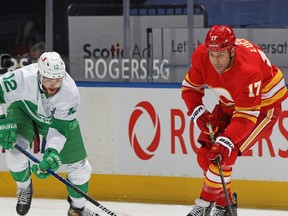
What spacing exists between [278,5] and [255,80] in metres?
1.99

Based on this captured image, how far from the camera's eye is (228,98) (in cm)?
589

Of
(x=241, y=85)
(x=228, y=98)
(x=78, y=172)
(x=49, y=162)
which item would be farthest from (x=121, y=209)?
(x=241, y=85)

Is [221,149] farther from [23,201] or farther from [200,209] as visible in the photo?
[23,201]

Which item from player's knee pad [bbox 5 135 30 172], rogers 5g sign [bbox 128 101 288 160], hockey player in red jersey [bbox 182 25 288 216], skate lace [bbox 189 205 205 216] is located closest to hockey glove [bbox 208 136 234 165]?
hockey player in red jersey [bbox 182 25 288 216]

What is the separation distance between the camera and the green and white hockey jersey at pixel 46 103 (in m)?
5.99

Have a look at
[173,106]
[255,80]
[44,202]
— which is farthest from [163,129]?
[255,80]

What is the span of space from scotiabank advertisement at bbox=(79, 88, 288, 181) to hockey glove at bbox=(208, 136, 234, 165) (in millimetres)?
1385

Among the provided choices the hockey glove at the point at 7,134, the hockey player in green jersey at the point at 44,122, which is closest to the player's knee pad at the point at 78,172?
the hockey player in green jersey at the point at 44,122

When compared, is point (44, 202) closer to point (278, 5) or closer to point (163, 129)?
point (163, 129)

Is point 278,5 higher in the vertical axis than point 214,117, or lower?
higher

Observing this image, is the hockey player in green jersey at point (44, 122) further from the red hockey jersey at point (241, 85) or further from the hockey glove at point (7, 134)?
the red hockey jersey at point (241, 85)

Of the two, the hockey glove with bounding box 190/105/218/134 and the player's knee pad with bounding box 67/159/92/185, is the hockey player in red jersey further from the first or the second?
the player's knee pad with bounding box 67/159/92/185

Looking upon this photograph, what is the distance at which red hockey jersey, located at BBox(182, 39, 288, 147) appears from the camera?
564cm

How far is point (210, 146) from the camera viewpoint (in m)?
5.99
